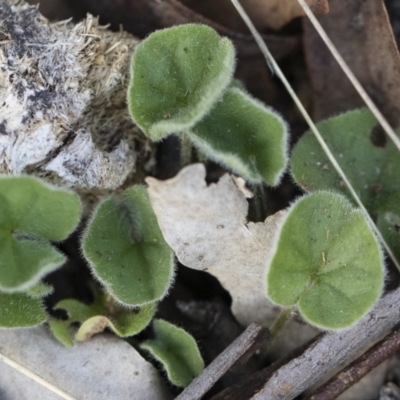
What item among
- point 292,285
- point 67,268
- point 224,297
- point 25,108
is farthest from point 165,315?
point 25,108

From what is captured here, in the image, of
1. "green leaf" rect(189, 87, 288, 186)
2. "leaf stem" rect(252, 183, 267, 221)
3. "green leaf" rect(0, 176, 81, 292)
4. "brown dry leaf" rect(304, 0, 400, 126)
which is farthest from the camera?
"brown dry leaf" rect(304, 0, 400, 126)

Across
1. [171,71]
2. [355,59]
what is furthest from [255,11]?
[171,71]

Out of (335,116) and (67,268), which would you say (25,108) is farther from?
(335,116)

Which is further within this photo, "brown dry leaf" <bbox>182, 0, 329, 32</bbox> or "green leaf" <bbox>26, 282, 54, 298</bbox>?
"brown dry leaf" <bbox>182, 0, 329, 32</bbox>

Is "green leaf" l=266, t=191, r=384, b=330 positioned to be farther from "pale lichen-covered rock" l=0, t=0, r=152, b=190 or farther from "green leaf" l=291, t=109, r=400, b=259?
"pale lichen-covered rock" l=0, t=0, r=152, b=190

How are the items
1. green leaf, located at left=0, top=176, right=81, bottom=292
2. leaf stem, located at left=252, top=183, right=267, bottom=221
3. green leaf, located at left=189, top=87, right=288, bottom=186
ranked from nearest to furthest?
green leaf, located at left=0, top=176, right=81, bottom=292, green leaf, located at left=189, top=87, right=288, bottom=186, leaf stem, located at left=252, top=183, right=267, bottom=221

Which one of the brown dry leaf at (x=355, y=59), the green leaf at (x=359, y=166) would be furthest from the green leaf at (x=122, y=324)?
the brown dry leaf at (x=355, y=59)

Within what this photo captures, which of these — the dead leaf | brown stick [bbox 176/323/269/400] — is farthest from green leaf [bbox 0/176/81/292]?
brown stick [bbox 176/323/269/400]
